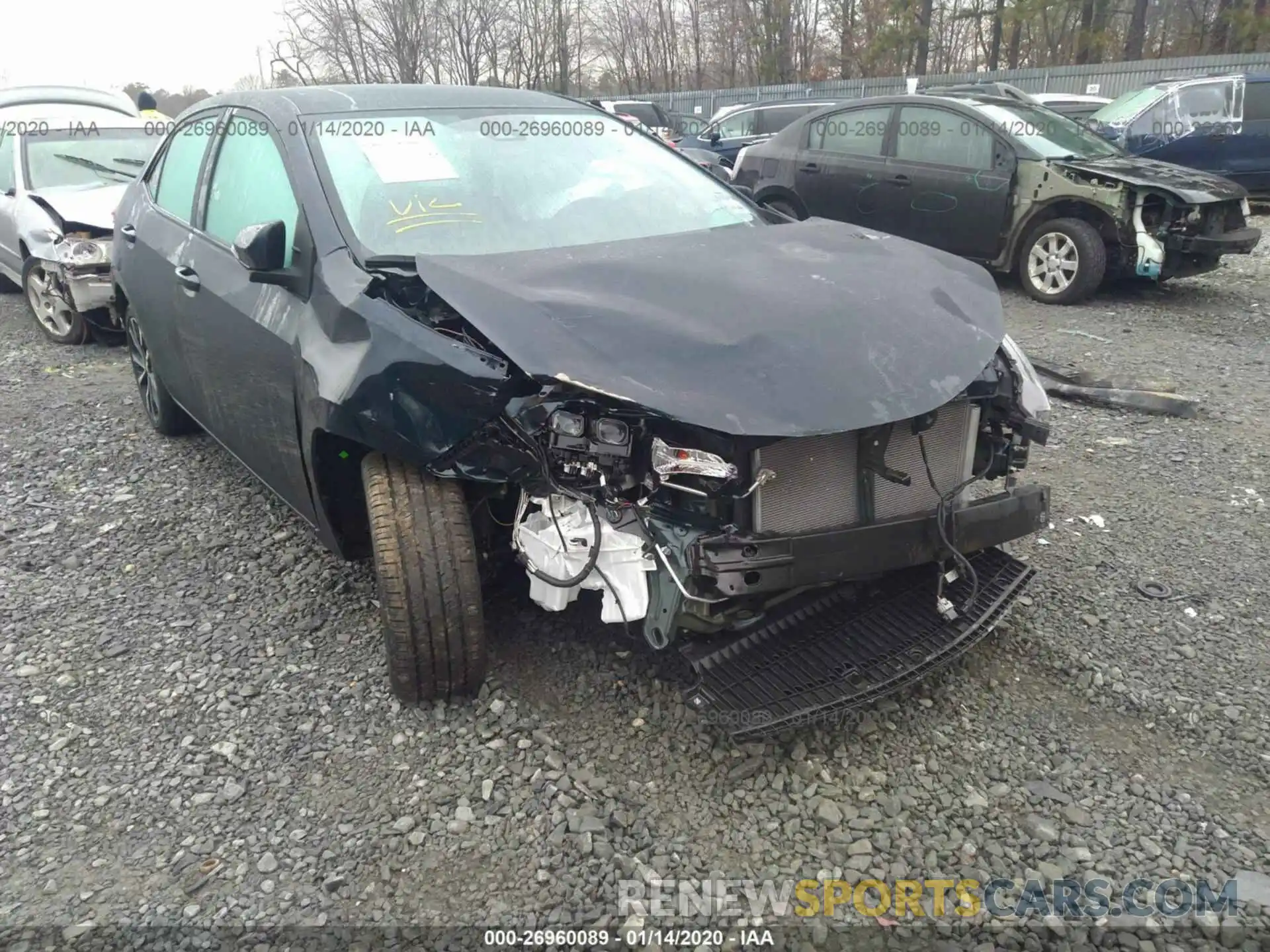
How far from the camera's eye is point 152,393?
16.0ft

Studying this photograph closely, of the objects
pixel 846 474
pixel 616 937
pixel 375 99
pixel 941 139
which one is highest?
pixel 375 99

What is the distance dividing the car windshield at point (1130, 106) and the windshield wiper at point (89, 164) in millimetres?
11112

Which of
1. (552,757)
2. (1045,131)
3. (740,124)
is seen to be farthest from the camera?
(740,124)

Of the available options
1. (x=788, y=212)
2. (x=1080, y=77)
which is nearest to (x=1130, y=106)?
(x=788, y=212)

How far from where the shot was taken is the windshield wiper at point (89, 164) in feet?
24.8

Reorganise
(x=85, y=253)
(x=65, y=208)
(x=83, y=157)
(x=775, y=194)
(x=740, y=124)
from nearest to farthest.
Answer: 1. (x=85, y=253)
2. (x=65, y=208)
3. (x=83, y=157)
4. (x=775, y=194)
5. (x=740, y=124)

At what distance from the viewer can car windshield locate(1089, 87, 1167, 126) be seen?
1145 cm

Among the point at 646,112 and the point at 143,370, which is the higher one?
the point at 646,112

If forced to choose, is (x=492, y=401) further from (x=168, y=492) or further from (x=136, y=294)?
(x=136, y=294)

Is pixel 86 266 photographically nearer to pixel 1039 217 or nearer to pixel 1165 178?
pixel 1039 217

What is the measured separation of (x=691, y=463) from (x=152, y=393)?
12.4 feet

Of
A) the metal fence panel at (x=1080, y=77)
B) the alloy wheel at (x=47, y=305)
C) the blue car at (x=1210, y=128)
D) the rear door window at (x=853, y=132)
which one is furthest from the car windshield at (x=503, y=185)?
the metal fence panel at (x=1080, y=77)

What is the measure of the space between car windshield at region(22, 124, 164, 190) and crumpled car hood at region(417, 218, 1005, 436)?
646 cm

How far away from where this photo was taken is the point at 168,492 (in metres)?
4.26
